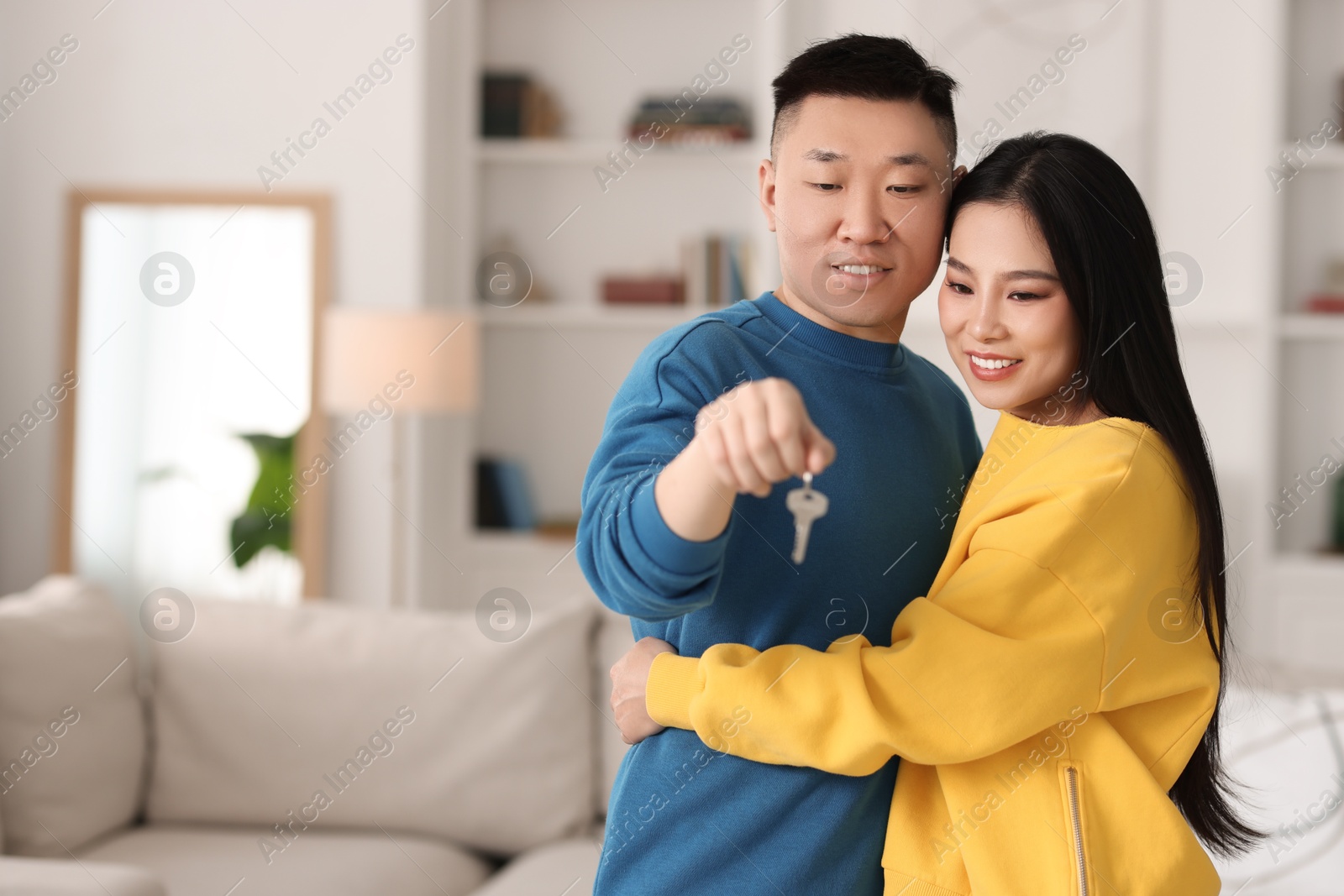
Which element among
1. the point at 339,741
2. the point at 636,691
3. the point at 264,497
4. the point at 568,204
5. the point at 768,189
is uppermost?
the point at 568,204

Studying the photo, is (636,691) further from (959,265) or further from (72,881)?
(72,881)

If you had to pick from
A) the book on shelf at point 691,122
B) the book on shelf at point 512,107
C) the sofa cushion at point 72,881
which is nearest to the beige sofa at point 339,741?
the sofa cushion at point 72,881

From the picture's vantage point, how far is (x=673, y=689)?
0.94m

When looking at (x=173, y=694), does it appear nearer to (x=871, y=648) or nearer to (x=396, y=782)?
(x=396, y=782)

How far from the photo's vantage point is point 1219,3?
375 centimetres

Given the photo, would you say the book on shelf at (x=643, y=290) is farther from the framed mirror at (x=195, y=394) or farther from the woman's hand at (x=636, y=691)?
the woman's hand at (x=636, y=691)

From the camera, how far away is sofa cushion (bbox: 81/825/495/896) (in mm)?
2094

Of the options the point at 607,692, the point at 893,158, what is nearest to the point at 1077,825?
the point at 893,158

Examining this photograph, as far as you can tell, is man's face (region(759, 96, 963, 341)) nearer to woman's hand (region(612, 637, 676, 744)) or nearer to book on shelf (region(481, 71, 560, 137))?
woman's hand (region(612, 637, 676, 744))

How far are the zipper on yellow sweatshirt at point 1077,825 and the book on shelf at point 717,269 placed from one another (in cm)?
316

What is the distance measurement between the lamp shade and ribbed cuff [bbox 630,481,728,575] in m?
2.81

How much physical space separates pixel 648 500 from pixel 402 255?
3572 millimetres

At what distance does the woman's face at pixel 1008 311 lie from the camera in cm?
100

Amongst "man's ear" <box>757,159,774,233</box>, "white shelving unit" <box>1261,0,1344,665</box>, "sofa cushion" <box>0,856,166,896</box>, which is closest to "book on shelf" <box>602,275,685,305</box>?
"white shelving unit" <box>1261,0,1344,665</box>
